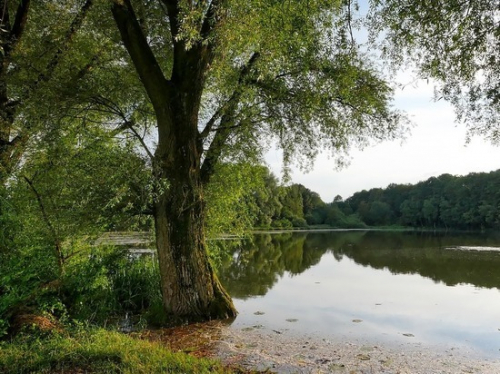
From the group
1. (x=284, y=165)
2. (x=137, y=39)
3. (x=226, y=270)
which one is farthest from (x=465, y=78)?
(x=226, y=270)

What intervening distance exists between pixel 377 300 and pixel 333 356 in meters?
6.01

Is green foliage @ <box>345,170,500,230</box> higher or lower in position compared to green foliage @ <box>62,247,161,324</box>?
higher

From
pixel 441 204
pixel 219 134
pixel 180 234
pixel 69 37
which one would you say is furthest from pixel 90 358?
pixel 441 204

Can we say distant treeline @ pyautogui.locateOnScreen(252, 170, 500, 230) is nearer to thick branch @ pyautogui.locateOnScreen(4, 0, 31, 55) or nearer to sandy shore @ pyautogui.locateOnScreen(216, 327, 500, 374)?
thick branch @ pyautogui.locateOnScreen(4, 0, 31, 55)

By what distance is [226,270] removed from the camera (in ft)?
53.7

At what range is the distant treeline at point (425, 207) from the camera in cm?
7225

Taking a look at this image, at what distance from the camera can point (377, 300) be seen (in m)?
11.6

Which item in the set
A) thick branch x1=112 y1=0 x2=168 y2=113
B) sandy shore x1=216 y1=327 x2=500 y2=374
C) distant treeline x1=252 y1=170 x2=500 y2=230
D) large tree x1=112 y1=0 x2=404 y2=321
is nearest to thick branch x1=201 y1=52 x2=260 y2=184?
large tree x1=112 y1=0 x2=404 y2=321

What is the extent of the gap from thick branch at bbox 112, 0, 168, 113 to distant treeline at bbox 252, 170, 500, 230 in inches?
1967

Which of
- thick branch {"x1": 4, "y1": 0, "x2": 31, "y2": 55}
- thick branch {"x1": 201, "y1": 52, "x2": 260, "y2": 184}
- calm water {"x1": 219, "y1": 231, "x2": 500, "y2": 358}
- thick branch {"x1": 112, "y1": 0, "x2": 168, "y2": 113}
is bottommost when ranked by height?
calm water {"x1": 219, "y1": 231, "x2": 500, "y2": 358}

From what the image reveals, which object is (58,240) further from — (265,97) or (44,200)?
(265,97)

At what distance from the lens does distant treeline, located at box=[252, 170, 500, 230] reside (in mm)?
72250

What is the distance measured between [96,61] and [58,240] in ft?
15.3

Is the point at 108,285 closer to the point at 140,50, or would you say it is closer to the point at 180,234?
the point at 180,234
